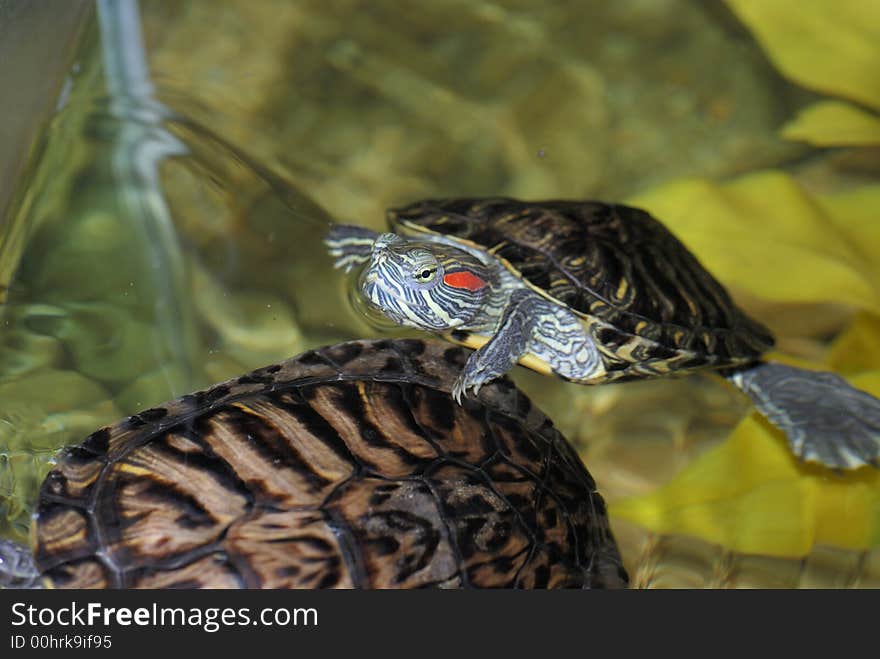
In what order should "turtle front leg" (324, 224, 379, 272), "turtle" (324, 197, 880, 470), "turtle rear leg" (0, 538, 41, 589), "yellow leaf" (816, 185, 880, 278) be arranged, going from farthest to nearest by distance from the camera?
"yellow leaf" (816, 185, 880, 278), "turtle front leg" (324, 224, 379, 272), "turtle" (324, 197, 880, 470), "turtle rear leg" (0, 538, 41, 589)

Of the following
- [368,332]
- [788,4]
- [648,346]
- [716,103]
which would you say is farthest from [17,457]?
[788,4]

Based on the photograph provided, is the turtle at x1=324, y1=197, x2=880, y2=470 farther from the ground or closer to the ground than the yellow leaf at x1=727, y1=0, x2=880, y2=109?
closer to the ground

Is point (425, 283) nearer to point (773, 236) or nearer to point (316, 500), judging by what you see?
point (316, 500)

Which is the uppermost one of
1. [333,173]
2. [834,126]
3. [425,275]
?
[834,126]

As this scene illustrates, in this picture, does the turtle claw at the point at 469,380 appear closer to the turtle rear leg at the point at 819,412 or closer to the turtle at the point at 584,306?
the turtle at the point at 584,306

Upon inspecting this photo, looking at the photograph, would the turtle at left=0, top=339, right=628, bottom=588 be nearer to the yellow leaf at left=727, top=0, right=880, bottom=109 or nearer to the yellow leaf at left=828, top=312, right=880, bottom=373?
the yellow leaf at left=828, top=312, right=880, bottom=373

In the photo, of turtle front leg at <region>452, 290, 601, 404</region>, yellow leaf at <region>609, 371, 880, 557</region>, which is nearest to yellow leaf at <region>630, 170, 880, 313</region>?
yellow leaf at <region>609, 371, 880, 557</region>

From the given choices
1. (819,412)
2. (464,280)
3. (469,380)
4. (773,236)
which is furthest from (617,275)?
(773,236)
